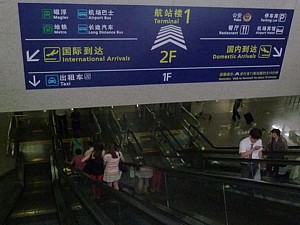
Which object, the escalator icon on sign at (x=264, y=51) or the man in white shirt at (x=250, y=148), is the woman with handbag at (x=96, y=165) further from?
the escalator icon on sign at (x=264, y=51)

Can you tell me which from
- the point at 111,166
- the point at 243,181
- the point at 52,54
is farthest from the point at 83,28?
the point at 243,181

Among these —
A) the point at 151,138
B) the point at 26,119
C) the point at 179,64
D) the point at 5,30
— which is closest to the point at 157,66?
the point at 179,64

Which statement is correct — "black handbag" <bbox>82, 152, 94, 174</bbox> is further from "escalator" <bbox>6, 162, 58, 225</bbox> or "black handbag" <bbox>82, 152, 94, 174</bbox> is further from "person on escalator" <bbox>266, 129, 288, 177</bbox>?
"person on escalator" <bbox>266, 129, 288, 177</bbox>

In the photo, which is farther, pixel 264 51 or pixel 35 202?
pixel 35 202

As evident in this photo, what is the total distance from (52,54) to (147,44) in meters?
1.26

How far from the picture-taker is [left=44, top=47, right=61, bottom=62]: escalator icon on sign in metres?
4.40

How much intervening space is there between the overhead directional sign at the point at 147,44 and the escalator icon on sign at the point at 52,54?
0.01 metres

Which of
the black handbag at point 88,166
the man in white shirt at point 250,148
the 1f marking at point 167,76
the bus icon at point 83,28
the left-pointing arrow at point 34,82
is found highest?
the bus icon at point 83,28

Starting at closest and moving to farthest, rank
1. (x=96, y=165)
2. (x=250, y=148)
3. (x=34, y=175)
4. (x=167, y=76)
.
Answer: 1. (x=167, y=76)
2. (x=250, y=148)
3. (x=96, y=165)
4. (x=34, y=175)

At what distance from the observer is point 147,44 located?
4.78 metres

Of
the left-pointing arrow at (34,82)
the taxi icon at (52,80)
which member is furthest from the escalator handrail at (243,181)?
the left-pointing arrow at (34,82)

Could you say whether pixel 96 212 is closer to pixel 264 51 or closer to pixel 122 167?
pixel 122 167

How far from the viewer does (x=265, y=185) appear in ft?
11.0

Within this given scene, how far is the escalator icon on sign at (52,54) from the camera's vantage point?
4398mm
